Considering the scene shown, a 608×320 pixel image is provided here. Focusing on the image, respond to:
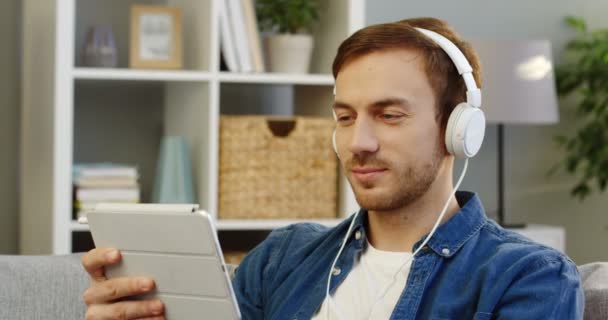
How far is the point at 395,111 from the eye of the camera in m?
1.46

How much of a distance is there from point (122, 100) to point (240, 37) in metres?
0.55

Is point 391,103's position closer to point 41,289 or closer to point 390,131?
point 390,131

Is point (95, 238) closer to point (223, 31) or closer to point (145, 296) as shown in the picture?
point (145, 296)

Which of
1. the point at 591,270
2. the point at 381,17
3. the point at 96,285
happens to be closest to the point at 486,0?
the point at 381,17

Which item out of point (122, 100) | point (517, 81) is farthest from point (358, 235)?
point (517, 81)

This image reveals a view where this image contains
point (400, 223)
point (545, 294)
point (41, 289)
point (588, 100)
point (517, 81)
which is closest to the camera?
point (545, 294)

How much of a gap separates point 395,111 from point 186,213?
36 centimetres

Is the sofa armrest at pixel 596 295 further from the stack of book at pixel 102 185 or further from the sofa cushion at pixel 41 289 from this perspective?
the stack of book at pixel 102 185

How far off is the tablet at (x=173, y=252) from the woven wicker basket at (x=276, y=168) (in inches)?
55.2

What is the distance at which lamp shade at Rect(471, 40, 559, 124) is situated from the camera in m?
3.44

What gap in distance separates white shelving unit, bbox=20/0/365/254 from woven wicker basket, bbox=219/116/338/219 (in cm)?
3

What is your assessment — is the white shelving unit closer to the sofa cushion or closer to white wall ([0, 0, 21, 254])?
white wall ([0, 0, 21, 254])

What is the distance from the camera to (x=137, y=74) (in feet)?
8.93

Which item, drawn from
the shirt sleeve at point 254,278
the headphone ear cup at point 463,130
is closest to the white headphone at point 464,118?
the headphone ear cup at point 463,130
